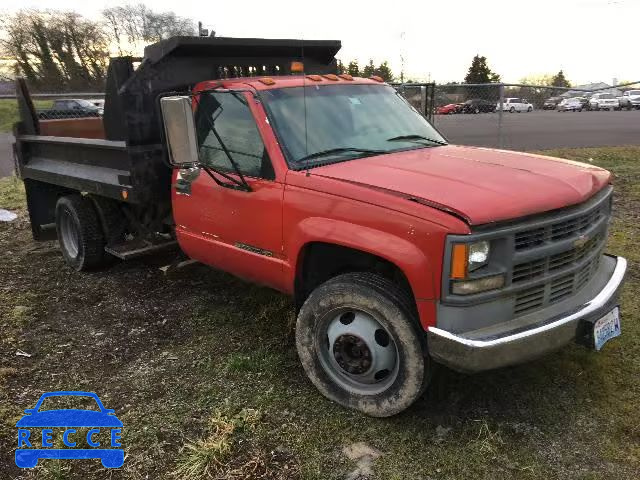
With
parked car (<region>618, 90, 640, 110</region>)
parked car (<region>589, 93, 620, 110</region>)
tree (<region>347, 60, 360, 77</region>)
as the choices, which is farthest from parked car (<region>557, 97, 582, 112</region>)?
tree (<region>347, 60, 360, 77</region>)

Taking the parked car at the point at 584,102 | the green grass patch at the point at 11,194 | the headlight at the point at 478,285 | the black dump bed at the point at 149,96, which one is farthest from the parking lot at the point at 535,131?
the headlight at the point at 478,285

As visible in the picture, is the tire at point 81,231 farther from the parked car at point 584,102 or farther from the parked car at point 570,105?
the parked car at point 584,102

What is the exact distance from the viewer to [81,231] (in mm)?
5844

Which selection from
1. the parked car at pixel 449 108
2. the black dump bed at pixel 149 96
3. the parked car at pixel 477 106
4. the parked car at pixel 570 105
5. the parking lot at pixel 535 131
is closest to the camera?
the black dump bed at pixel 149 96

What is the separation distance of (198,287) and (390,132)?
252cm

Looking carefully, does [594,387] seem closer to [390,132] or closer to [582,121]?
[390,132]

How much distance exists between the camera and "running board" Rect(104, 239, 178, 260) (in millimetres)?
5348

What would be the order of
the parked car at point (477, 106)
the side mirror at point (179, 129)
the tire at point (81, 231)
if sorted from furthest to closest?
the parked car at point (477, 106) → the tire at point (81, 231) → the side mirror at point (179, 129)

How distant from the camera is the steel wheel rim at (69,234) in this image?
6176 millimetres

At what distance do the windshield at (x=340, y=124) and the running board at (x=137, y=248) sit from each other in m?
2.02

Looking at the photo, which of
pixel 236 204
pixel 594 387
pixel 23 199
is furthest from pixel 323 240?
pixel 23 199

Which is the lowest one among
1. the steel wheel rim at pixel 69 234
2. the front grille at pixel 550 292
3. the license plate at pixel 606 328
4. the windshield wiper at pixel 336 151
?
the steel wheel rim at pixel 69 234

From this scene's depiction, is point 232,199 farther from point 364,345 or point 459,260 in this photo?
point 459,260

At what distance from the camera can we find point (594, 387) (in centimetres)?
355
